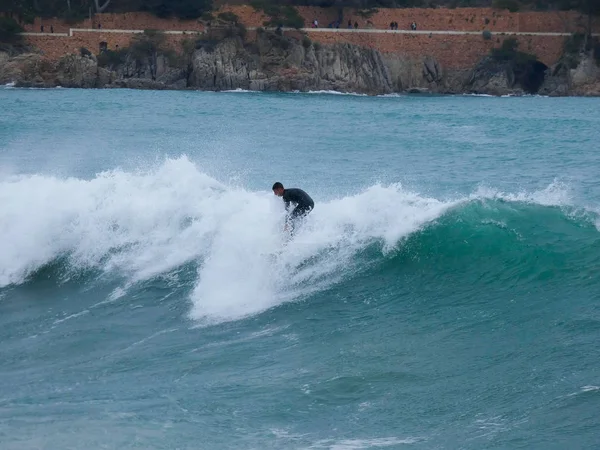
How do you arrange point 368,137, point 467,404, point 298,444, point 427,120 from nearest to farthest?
1. point 298,444
2. point 467,404
3. point 368,137
4. point 427,120

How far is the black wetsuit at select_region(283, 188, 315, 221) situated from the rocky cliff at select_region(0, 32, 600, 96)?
153 feet

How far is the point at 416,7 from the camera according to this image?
69500 millimetres

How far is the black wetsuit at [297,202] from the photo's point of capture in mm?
11430

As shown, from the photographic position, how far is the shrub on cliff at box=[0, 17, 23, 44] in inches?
2425

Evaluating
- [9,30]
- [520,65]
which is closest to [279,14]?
[520,65]

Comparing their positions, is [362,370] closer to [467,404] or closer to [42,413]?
[467,404]

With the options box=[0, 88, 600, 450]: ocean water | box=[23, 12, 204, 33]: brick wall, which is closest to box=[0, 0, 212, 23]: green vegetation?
box=[23, 12, 204, 33]: brick wall

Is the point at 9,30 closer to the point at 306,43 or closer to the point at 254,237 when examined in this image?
the point at 306,43

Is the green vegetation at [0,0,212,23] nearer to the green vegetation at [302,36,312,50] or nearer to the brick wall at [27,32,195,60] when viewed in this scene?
the brick wall at [27,32,195,60]

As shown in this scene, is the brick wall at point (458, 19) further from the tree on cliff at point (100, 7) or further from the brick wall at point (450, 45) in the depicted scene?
the tree on cliff at point (100, 7)

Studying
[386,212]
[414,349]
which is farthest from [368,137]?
[414,349]

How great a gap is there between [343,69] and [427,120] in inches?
1108

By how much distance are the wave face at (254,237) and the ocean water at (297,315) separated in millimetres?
27

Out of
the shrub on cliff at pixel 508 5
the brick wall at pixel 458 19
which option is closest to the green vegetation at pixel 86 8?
the brick wall at pixel 458 19
